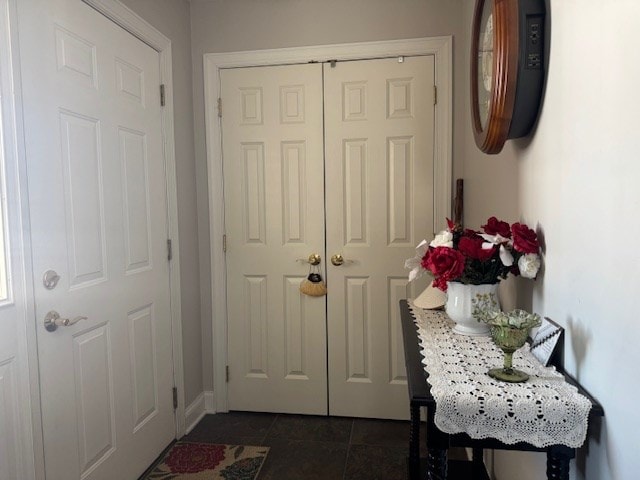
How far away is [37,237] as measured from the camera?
1.39 metres

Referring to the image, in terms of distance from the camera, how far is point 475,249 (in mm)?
1180

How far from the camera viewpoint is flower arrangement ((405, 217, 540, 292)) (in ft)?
3.68

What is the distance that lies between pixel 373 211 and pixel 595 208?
1.53m

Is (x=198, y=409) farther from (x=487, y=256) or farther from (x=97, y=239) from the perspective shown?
(x=487, y=256)

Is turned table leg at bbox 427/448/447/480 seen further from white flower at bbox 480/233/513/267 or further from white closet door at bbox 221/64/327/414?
white closet door at bbox 221/64/327/414

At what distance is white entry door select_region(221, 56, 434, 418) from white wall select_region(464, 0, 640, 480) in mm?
1177

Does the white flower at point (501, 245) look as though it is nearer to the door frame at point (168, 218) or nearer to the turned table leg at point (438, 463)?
the turned table leg at point (438, 463)

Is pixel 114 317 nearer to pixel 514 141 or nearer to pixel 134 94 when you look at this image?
pixel 134 94

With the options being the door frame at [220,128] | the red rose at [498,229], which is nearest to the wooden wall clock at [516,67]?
the red rose at [498,229]

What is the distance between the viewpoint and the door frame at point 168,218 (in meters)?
→ 1.33

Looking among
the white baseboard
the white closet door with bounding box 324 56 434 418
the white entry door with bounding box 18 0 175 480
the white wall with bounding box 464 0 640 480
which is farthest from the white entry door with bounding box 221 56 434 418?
the white wall with bounding box 464 0 640 480

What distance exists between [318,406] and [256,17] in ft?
7.50

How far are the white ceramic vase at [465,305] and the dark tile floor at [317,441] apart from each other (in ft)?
3.43

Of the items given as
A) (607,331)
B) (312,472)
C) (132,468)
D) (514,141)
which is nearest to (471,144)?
(514,141)
